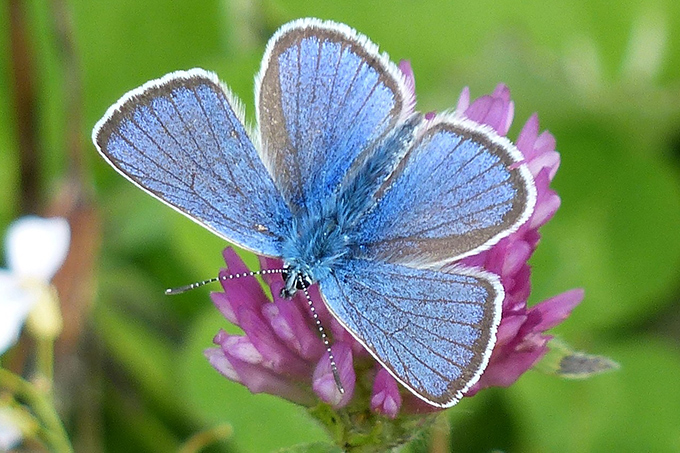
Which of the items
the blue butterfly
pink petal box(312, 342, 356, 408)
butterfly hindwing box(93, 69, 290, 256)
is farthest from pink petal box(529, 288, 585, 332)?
butterfly hindwing box(93, 69, 290, 256)

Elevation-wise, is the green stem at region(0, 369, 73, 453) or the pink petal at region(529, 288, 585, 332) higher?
the pink petal at region(529, 288, 585, 332)

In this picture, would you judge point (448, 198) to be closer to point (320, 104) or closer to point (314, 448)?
point (320, 104)

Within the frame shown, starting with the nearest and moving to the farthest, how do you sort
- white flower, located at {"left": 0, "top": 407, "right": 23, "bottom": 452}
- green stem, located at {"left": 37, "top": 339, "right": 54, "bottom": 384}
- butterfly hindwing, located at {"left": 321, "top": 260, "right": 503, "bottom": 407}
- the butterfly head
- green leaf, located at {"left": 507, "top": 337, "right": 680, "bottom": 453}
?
butterfly hindwing, located at {"left": 321, "top": 260, "right": 503, "bottom": 407} → the butterfly head → white flower, located at {"left": 0, "top": 407, "right": 23, "bottom": 452} → green stem, located at {"left": 37, "top": 339, "right": 54, "bottom": 384} → green leaf, located at {"left": 507, "top": 337, "right": 680, "bottom": 453}

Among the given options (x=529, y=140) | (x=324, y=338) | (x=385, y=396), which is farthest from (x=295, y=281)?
(x=529, y=140)

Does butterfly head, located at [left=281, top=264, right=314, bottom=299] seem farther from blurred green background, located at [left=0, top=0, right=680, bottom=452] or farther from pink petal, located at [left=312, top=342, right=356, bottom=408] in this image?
blurred green background, located at [left=0, top=0, right=680, bottom=452]

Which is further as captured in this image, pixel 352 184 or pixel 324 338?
pixel 352 184

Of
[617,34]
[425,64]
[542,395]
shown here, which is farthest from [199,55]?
[542,395]

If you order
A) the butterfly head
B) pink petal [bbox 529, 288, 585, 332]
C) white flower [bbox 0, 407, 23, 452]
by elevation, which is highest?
pink petal [bbox 529, 288, 585, 332]

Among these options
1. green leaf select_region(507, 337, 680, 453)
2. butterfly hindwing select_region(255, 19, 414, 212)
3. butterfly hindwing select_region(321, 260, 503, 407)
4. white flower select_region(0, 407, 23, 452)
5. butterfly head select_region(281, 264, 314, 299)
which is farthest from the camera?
green leaf select_region(507, 337, 680, 453)
